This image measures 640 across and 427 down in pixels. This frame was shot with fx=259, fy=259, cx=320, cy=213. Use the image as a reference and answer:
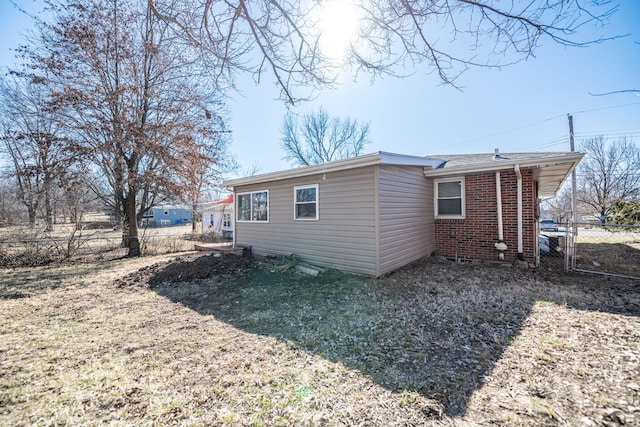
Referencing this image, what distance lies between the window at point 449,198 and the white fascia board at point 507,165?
369mm

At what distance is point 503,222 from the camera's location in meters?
6.49

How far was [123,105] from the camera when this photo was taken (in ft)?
28.5

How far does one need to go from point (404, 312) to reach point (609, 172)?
30.1 meters

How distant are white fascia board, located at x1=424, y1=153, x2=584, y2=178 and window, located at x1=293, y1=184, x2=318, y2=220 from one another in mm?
3243

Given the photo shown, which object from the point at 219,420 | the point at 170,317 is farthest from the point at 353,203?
the point at 219,420

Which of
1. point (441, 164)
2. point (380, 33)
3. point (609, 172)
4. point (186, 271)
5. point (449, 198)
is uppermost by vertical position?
point (609, 172)

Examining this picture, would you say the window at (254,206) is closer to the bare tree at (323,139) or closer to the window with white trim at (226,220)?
the window with white trim at (226,220)

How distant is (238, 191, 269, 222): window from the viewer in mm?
8328

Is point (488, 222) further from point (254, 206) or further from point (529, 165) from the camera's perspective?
point (254, 206)

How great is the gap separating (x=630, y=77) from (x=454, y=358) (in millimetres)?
3419

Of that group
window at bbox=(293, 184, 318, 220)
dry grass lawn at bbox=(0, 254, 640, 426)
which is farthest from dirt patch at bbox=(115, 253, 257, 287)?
window at bbox=(293, 184, 318, 220)

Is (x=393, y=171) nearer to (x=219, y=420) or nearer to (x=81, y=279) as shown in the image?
(x=219, y=420)

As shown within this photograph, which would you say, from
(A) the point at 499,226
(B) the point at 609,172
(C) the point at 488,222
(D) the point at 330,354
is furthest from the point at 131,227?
(B) the point at 609,172

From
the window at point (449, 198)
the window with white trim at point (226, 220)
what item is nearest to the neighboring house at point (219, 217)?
the window with white trim at point (226, 220)
